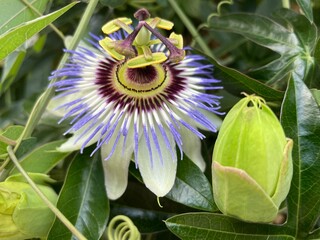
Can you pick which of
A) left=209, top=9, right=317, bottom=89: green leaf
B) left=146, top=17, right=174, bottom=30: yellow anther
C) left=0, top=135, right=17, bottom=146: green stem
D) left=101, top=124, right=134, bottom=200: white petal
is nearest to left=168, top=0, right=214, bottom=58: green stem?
left=209, top=9, right=317, bottom=89: green leaf

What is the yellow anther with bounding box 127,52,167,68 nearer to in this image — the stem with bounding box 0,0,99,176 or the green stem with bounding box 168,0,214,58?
the stem with bounding box 0,0,99,176

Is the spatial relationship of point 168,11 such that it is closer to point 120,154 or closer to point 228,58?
point 228,58

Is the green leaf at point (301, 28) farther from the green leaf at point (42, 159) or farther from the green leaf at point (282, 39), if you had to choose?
the green leaf at point (42, 159)

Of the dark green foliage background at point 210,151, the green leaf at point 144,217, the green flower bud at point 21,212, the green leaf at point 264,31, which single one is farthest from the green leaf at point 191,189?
the green leaf at point 264,31

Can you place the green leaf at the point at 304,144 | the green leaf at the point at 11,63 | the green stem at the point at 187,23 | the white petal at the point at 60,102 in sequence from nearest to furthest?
1. the green leaf at the point at 304,144
2. the white petal at the point at 60,102
3. the green leaf at the point at 11,63
4. the green stem at the point at 187,23

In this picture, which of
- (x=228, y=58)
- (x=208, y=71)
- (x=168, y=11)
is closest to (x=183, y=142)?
(x=208, y=71)
